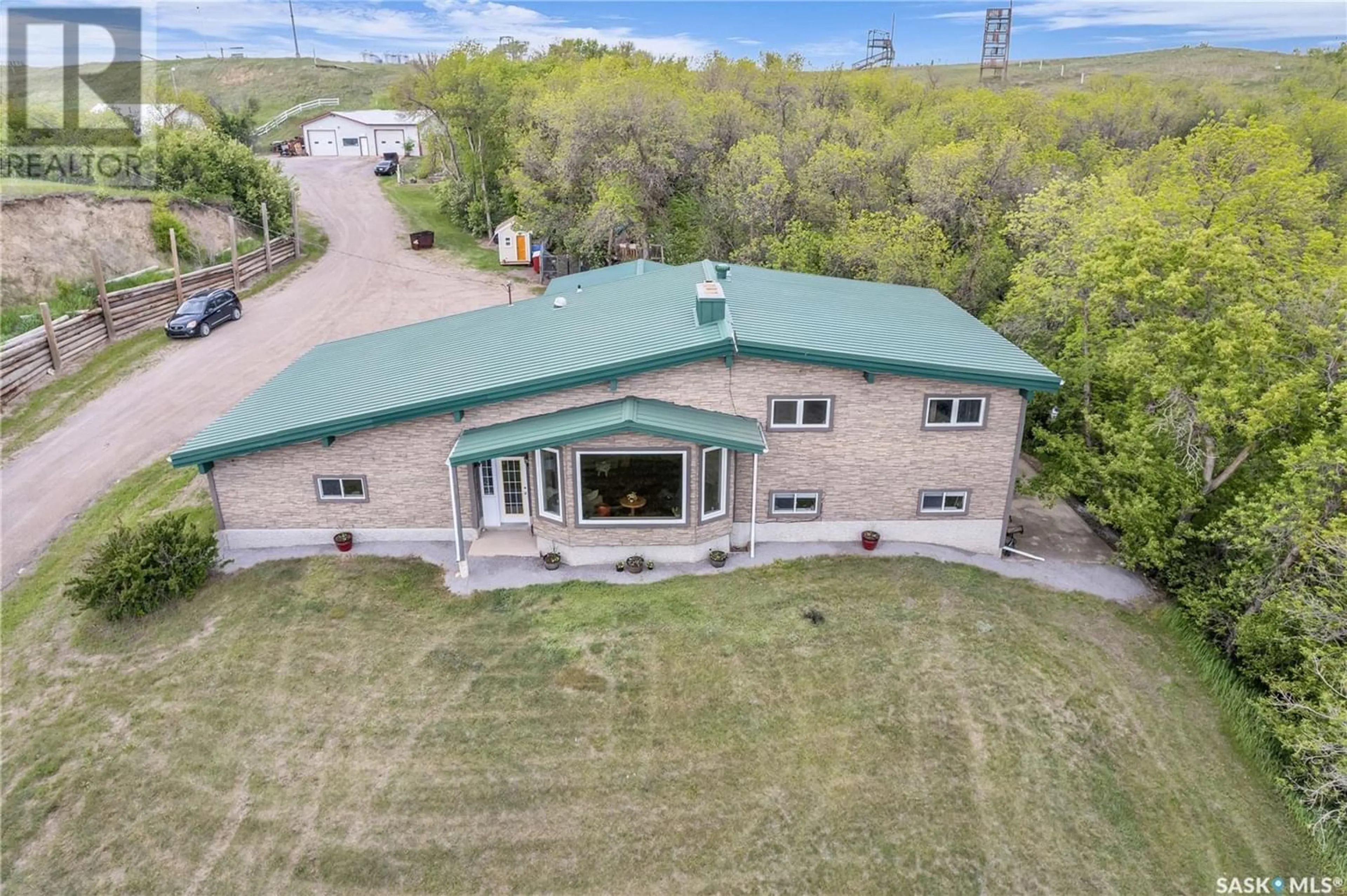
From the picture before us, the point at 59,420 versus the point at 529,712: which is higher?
the point at 59,420

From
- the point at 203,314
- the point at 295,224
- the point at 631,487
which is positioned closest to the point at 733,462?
the point at 631,487

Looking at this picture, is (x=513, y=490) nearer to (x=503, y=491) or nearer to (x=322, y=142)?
(x=503, y=491)

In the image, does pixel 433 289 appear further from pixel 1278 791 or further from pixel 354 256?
pixel 1278 791

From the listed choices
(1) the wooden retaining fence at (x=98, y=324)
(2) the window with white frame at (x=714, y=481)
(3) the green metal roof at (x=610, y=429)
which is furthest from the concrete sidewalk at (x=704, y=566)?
(1) the wooden retaining fence at (x=98, y=324)

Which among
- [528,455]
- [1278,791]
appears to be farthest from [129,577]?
[1278,791]

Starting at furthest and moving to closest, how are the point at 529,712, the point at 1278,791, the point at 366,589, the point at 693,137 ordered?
the point at 693,137, the point at 366,589, the point at 529,712, the point at 1278,791

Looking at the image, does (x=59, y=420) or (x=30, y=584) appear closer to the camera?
(x=30, y=584)

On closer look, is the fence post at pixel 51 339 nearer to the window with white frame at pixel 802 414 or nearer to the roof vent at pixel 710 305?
the roof vent at pixel 710 305
